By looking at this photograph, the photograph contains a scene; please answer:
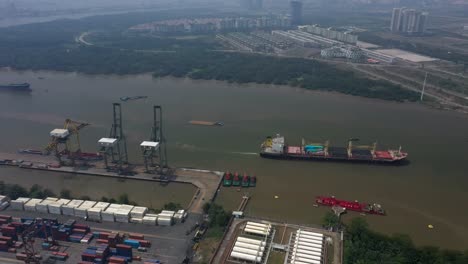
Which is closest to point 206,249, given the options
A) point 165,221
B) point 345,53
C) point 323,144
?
point 165,221

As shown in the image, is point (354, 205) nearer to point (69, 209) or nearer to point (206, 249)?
point (206, 249)

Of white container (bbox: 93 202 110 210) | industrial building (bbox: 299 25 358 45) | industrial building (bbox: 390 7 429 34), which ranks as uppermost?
Answer: industrial building (bbox: 390 7 429 34)

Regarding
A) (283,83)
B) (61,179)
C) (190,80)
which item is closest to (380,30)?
(283,83)

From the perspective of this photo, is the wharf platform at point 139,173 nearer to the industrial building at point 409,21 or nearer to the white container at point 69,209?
the white container at point 69,209

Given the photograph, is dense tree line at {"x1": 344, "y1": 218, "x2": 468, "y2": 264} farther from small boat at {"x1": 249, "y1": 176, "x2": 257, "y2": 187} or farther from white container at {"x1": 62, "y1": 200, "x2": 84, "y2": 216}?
white container at {"x1": 62, "y1": 200, "x2": 84, "y2": 216}

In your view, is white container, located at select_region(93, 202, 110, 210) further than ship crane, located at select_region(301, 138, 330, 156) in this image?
No

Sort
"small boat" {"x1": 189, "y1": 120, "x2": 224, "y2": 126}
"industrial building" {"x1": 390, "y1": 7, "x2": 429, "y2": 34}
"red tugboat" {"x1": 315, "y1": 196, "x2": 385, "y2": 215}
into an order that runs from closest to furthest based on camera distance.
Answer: "red tugboat" {"x1": 315, "y1": 196, "x2": 385, "y2": 215}, "small boat" {"x1": 189, "y1": 120, "x2": 224, "y2": 126}, "industrial building" {"x1": 390, "y1": 7, "x2": 429, "y2": 34}

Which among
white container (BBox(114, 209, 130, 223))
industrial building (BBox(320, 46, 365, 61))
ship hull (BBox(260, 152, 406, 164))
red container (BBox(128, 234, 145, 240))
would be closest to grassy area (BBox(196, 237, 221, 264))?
red container (BBox(128, 234, 145, 240))
